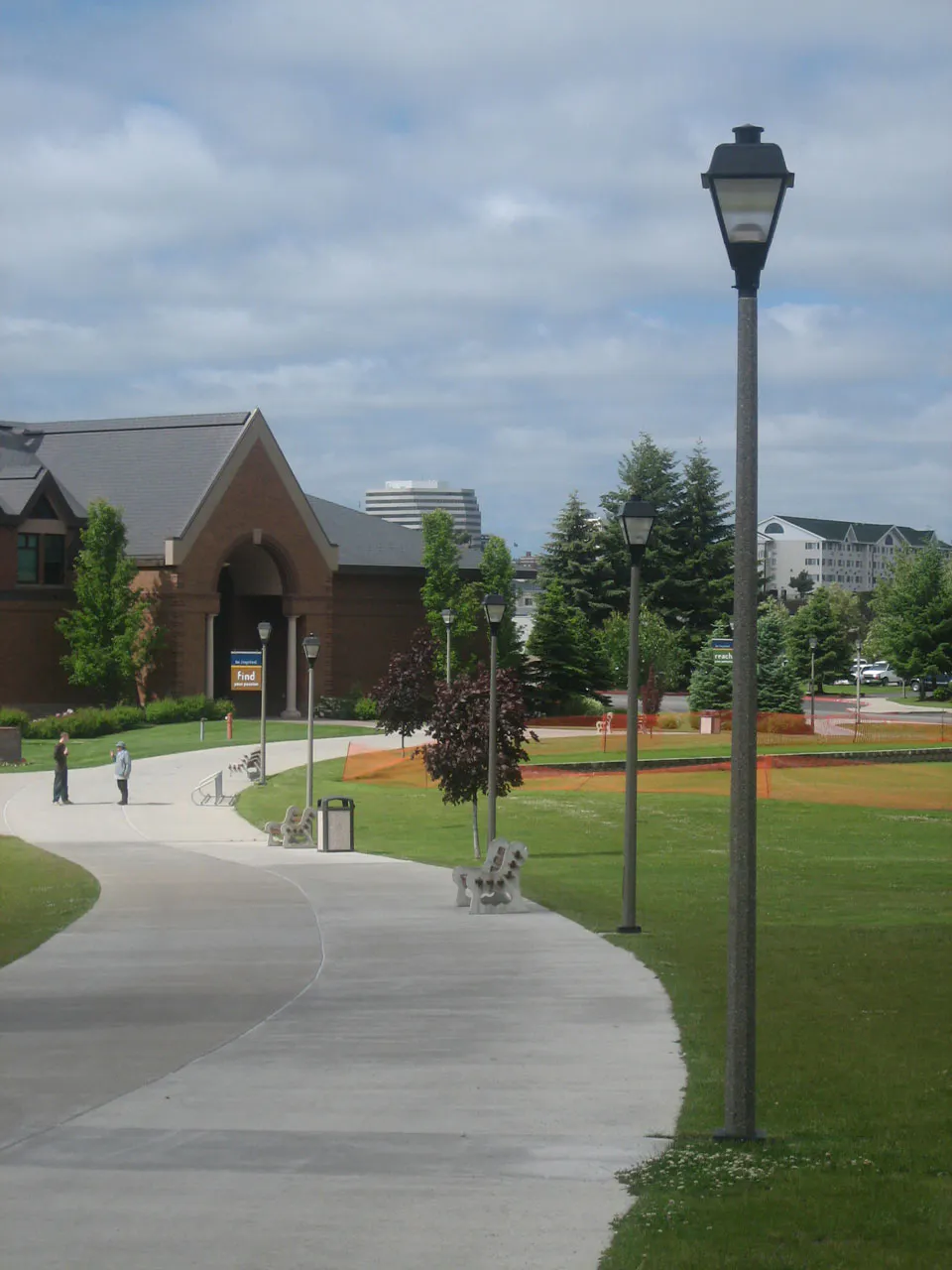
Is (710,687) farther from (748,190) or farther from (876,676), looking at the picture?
(748,190)

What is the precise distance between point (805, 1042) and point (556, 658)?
62.8m

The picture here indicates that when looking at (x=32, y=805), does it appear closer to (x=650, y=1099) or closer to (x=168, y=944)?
(x=168, y=944)

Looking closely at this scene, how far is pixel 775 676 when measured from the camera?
77312 millimetres

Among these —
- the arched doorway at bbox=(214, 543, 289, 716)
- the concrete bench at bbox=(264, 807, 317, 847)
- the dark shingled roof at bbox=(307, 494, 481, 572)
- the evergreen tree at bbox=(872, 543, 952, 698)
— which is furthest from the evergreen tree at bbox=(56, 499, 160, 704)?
the evergreen tree at bbox=(872, 543, 952, 698)

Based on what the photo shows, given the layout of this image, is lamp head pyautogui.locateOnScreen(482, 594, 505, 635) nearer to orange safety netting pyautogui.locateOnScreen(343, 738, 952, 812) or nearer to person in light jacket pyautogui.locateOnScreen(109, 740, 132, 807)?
person in light jacket pyautogui.locateOnScreen(109, 740, 132, 807)

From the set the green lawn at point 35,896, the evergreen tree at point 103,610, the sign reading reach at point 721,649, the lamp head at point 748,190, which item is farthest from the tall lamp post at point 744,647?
the sign reading reach at point 721,649

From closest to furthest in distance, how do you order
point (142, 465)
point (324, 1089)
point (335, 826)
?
point (324, 1089)
point (335, 826)
point (142, 465)

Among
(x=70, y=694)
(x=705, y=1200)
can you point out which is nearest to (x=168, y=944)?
(x=705, y=1200)

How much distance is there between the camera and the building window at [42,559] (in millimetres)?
66500

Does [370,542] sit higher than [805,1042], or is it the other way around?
[370,542]

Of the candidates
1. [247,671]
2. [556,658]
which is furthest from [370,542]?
[247,671]

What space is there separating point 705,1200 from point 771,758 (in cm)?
4650

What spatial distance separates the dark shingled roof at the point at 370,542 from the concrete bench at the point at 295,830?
4125 centimetres

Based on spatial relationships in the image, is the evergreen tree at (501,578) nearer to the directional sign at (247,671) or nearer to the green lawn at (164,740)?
the green lawn at (164,740)
